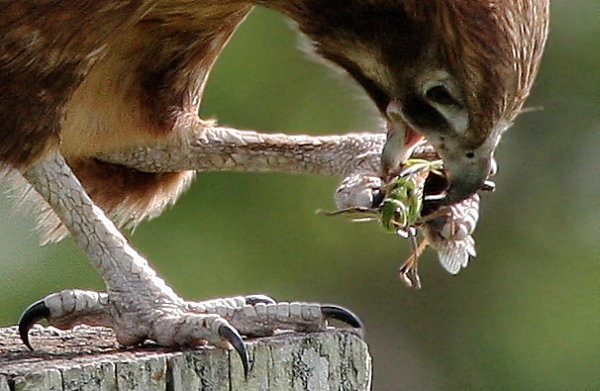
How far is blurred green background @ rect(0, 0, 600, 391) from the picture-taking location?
11.8 m

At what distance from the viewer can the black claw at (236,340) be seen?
4512mm

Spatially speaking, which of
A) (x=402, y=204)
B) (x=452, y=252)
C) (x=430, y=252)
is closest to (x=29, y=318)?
(x=402, y=204)

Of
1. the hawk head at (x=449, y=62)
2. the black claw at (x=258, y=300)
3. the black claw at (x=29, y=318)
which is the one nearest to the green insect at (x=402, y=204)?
the hawk head at (x=449, y=62)

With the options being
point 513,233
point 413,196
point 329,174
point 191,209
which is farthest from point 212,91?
point 413,196

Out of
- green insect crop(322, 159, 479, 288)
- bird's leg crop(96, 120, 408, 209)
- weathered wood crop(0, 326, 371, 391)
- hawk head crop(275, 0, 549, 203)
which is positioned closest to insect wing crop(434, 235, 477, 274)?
green insect crop(322, 159, 479, 288)

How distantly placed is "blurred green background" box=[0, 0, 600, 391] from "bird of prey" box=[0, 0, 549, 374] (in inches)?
206

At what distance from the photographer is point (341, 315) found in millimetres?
4816

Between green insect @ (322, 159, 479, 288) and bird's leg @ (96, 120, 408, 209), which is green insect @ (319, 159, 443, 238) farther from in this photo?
bird's leg @ (96, 120, 408, 209)

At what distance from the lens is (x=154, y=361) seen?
14.4ft

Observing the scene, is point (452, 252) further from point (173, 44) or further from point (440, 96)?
point (173, 44)

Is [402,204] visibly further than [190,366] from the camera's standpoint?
Yes

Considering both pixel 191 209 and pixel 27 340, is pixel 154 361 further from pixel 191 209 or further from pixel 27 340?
pixel 191 209

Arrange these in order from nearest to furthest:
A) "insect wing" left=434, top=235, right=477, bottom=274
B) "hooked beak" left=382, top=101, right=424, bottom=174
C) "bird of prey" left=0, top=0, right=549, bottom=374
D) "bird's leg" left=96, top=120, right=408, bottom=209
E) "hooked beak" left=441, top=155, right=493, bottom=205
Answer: "bird of prey" left=0, top=0, right=549, bottom=374 → "hooked beak" left=441, top=155, right=493, bottom=205 → "hooked beak" left=382, top=101, right=424, bottom=174 → "insect wing" left=434, top=235, right=477, bottom=274 → "bird's leg" left=96, top=120, right=408, bottom=209

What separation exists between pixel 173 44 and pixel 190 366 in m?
1.64
